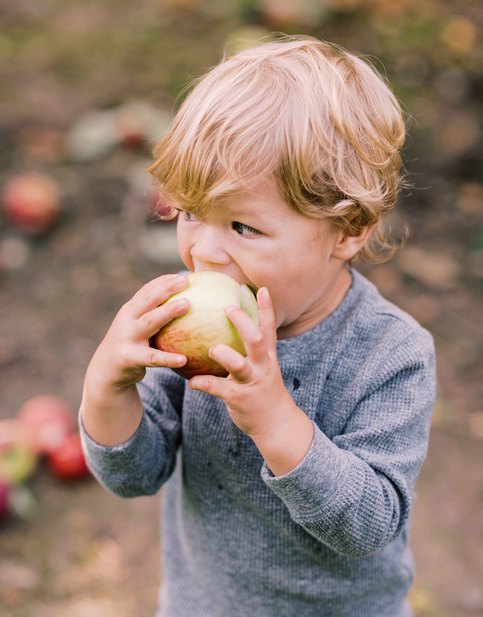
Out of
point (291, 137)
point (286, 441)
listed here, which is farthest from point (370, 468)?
point (291, 137)

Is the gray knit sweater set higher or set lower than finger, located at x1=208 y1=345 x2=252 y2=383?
lower

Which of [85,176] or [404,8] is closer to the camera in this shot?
[85,176]

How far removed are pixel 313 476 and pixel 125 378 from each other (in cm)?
33

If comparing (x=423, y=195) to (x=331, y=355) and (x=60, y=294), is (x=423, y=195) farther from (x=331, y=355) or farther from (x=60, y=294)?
(x=331, y=355)

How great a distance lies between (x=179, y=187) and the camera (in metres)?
1.00

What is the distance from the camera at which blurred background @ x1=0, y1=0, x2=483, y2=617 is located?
6.84 ft

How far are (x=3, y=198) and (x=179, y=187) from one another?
2.75 meters

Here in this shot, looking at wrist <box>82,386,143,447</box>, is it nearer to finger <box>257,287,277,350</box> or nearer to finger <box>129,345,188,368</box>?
finger <box>129,345,188,368</box>

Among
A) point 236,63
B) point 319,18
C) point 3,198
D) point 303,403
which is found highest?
point 236,63

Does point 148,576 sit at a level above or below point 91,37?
below

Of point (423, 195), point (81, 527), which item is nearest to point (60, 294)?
point (81, 527)

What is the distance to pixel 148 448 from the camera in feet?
3.77

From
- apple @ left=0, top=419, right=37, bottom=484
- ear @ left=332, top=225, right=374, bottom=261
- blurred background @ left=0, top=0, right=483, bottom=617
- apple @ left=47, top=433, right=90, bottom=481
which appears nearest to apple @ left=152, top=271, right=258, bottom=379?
ear @ left=332, top=225, right=374, bottom=261

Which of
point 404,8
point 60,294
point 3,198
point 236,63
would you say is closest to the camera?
point 236,63
